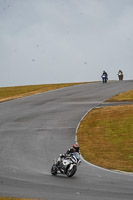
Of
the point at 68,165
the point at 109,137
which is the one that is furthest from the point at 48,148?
the point at 68,165

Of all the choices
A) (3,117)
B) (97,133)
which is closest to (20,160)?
(97,133)

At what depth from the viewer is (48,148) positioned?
2697 cm

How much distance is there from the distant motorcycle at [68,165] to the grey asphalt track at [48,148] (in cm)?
26

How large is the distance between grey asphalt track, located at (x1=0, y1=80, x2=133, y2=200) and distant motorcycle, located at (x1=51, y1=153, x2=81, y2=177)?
255mm

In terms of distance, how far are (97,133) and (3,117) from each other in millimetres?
10993

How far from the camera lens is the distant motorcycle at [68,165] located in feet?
59.6

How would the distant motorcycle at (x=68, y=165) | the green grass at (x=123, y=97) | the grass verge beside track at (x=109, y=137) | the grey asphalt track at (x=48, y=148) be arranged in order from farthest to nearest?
the green grass at (x=123, y=97)
the grass verge beside track at (x=109, y=137)
the distant motorcycle at (x=68, y=165)
the grey asphalt track at (x=48, y=148)

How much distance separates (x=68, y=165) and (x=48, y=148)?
8.85 m

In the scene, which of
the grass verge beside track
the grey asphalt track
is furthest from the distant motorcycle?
the grass verge beside track

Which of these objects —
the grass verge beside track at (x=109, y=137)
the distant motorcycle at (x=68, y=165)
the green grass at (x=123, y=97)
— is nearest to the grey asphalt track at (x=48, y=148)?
the distant motorcycle at (x=68, y=165)

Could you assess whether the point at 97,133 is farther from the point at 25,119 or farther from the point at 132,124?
the point at 25,119

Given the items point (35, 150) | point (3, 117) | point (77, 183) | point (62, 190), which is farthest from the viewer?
point (3, 117)

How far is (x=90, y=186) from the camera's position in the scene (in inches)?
623

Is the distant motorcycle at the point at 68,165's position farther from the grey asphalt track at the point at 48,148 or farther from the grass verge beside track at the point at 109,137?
the grass verge beside track at the point at 109,137
